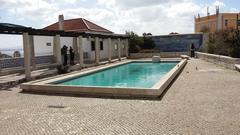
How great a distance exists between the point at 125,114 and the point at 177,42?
28.2 metres

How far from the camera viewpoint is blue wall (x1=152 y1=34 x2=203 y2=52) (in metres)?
33.0

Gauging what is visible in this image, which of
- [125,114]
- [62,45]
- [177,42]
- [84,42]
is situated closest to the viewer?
[125,114]

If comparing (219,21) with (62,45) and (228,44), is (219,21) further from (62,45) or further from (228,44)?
(228,44)

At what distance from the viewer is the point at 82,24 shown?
3077cm

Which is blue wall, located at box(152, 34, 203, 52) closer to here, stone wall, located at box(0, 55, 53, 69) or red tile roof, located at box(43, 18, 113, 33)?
red tile roof, located at box(43, 18, 113, 33)

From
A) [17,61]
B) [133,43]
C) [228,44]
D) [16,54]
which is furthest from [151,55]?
[17,61]

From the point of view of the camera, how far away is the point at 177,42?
1340 inches

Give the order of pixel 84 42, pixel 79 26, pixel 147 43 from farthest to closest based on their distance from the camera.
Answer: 1. pixel 147 43
2. pixel 79 26
3. pixel 84 42

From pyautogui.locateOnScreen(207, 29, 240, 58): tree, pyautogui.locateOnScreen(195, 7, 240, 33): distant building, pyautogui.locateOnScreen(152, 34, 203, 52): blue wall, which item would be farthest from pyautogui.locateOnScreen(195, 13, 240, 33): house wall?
pyautogui.locateOnScreen(207, 29, 240, 58): tree

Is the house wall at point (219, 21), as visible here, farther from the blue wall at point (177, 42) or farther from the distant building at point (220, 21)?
the blue wall at point (177, 42)

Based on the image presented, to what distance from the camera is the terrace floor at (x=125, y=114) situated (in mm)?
5966

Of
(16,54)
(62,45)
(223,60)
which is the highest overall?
(62,45)

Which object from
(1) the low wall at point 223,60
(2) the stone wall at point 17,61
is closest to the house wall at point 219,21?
(1) the low wall at point 223,60

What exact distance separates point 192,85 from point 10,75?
10279 mm
